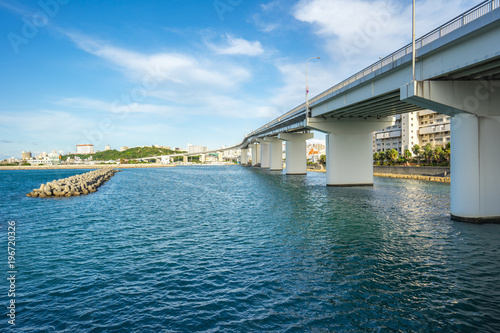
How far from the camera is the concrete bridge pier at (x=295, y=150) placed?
239ft

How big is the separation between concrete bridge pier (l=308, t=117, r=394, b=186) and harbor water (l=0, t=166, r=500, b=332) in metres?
22.0

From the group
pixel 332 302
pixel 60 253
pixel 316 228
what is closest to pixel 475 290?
pixel 332 302

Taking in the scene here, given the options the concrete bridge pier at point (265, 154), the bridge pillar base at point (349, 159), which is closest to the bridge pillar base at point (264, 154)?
the concrete bridge pier at point (265, 154)

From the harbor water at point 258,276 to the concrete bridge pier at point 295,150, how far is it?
53.2 meters

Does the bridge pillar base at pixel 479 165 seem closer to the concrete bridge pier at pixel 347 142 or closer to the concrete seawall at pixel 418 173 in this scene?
the concrete bridge pier at pixel 347 142

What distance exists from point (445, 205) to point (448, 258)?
16057 millimetres

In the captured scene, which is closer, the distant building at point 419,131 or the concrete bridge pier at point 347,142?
the concrete bridge pier at point 347,142

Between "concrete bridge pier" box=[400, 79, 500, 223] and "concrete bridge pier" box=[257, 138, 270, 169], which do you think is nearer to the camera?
"concrete bridge pier" box=[400, 79, 500, 223]

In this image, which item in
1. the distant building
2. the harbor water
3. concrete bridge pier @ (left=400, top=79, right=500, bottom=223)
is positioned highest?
the distant building

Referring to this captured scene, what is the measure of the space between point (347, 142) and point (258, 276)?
34847mm

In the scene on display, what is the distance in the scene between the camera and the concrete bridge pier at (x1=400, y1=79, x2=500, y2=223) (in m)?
17.0

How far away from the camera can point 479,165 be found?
17031 mm

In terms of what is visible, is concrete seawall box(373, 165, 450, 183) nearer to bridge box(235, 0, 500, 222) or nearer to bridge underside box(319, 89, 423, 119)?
bridge underside box(319, 89, 423, 119)

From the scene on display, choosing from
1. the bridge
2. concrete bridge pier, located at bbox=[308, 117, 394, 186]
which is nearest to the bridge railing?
the bridge
